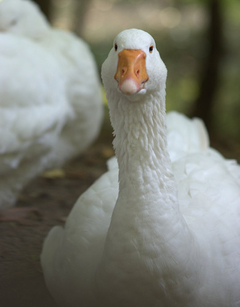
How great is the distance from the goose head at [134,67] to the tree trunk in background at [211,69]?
4.95 metres

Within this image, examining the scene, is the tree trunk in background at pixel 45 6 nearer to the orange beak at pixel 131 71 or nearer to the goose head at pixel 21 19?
the goose head at pixel 21 19

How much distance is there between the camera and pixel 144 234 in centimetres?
174

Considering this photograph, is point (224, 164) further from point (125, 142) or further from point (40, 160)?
point (40, 160)

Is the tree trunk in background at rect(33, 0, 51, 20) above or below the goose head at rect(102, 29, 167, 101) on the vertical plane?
below

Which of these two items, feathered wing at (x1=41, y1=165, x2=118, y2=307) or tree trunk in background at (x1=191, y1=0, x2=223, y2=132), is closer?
feathered wing at (x1=41, y1=165, x2=118, y2=307)

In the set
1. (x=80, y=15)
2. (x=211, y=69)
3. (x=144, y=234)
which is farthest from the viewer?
(x=80, y=15)

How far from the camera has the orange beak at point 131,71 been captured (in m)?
1.52

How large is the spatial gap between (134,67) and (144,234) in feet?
2.28

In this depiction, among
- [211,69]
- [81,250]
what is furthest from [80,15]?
[81,250]

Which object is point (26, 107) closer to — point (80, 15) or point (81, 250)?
point (81, 250)

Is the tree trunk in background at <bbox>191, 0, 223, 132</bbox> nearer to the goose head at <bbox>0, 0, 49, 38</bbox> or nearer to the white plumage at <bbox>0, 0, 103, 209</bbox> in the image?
the white plumage at <bbox>0, 0, 103, 209</bbox>

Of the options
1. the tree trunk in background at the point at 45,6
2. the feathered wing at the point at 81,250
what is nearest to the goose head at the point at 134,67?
the feathered wing at the point at 81,250

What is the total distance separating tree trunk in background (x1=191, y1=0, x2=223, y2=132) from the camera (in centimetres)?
629

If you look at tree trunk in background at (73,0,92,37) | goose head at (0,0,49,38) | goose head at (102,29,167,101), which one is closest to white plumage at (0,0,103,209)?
goose head at (0,0,49,38)
